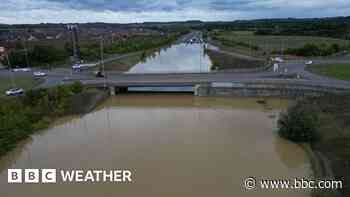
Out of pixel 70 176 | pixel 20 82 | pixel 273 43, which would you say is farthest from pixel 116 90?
pixel 273 43

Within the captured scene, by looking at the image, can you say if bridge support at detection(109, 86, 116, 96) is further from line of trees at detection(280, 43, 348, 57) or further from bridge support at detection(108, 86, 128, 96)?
line of trees at detection(280, 43, 348, 57)

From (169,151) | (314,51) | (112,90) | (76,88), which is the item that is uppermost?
(314,51)

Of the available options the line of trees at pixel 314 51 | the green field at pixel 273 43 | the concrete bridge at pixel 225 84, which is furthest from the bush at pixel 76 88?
the line of trees at pixel 314 51

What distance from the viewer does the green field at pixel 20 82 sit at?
3681cm

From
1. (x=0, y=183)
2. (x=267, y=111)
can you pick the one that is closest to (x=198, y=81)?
(x=267, y=111)

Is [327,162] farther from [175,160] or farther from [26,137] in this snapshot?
[26,137]

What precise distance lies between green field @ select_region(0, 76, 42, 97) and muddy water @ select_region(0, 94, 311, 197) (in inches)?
411

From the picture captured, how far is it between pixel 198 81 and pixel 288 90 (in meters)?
9.91

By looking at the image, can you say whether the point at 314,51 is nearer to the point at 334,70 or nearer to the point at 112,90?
the point at 334,70

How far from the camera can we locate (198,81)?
125 ft

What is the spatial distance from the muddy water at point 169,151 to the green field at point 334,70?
31.1ft

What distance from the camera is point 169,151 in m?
21.6

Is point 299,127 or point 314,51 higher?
point 314,51

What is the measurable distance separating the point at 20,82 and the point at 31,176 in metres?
23.9
